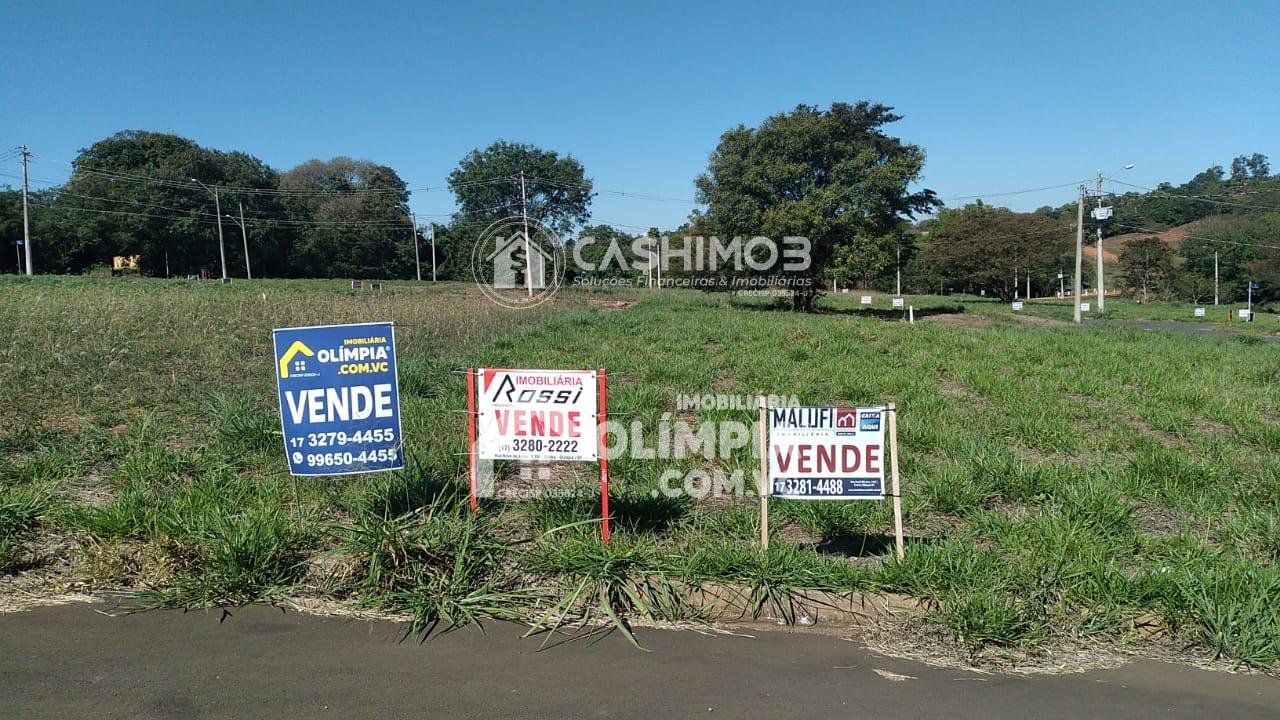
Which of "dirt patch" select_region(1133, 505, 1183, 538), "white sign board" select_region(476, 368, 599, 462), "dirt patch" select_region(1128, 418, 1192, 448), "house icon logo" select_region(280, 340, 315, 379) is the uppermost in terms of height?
"house icon logo" select_region(280, 340, 315, 379)

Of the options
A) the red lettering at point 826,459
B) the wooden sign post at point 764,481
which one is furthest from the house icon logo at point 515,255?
the red lettering at point 826,459

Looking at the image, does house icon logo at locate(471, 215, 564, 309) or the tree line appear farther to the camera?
house icon logo at locate(471, 215, 564, 309)

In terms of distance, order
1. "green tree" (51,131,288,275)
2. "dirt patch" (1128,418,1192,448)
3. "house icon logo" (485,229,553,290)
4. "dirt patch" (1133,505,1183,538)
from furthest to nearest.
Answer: "green tree" (51,131,288,275), "house icon logo" (485,229,553,290), "dirt patch" (1128,418,1192,448), "dirt patch" (1133,505,1183,538)

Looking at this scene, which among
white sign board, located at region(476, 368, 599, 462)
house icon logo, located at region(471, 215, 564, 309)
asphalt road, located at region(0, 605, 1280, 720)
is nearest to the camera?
asphalt road, located at region(0, 605, 1280, 720)

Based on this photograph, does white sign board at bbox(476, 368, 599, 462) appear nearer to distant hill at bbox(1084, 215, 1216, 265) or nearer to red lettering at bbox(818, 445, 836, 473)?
red lettering at bbox(818, 445, 836, 473)

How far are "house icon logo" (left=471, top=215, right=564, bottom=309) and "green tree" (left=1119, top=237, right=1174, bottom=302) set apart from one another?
46.6m

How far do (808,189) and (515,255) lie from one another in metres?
22.6

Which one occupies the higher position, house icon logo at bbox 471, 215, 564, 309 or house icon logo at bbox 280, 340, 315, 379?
house icon logo at bbox 471, 215, 564, 309

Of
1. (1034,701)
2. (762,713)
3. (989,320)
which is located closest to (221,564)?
(762,713)

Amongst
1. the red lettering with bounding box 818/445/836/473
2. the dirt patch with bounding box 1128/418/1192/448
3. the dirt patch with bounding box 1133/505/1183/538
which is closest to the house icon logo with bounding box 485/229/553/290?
the dirt patch with bounding box 1128/418/1192/448

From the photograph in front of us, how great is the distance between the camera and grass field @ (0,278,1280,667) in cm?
444

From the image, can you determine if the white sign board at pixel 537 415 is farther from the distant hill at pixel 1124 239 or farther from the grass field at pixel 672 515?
the distant hill at pixel 1124 239

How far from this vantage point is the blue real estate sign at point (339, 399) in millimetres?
5055

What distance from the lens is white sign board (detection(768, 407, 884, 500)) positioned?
4.81 m
